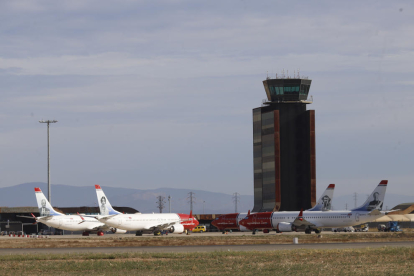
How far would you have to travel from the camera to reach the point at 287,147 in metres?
139

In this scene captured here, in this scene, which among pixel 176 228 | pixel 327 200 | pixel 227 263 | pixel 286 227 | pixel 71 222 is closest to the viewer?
pixel 227 263

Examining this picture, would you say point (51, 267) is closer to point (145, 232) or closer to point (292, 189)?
point (145, 232)

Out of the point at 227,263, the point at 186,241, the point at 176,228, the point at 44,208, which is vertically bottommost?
the point at 176,228

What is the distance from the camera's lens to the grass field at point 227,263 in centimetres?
3069

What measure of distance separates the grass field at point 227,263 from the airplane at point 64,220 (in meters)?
52.5

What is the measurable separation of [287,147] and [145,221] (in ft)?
173

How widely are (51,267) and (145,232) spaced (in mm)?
63478

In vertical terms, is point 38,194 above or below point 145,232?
above

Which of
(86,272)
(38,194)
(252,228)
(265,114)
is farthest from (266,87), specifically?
(86,272)

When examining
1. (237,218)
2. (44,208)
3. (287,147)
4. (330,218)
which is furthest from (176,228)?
(287,147)

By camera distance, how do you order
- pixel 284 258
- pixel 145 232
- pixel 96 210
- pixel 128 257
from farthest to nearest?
pixel 96 210 < pixel 145 232 < pixel 128 257 < pixel 284 258

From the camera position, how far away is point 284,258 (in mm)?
37281

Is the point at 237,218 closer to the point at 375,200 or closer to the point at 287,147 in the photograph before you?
the point at 375,200

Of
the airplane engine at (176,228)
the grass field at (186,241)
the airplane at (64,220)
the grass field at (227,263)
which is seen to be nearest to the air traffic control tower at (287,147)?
the airplane engine at (176,228)
